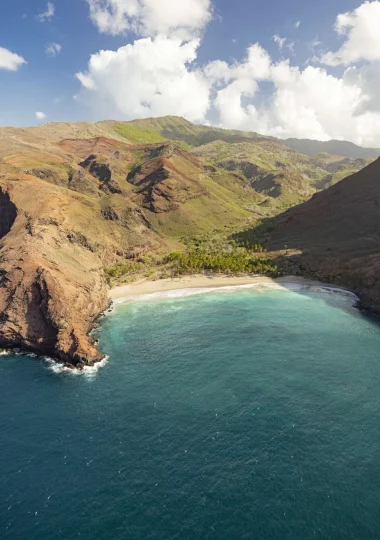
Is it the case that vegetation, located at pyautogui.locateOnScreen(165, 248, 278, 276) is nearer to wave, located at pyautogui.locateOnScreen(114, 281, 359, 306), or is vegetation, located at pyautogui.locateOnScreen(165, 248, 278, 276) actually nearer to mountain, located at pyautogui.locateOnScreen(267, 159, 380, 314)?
wave, located at pyautogui.locateOnScreen(114, 281, 359, 306)

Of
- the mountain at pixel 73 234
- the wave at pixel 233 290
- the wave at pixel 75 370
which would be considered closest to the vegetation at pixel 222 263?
the wave at pixel 233 290

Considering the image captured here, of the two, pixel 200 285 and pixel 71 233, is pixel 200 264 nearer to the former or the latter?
pixel 200 285

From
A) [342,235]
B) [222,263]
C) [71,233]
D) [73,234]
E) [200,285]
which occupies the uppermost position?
[342,235]

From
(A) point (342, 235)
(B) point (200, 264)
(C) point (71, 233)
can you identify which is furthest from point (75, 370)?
(A) point (342, 235)

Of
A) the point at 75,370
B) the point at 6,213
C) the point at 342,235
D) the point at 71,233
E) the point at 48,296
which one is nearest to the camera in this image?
the point at 75,370

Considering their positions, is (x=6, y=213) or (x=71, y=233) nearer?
(x=71, y=233)

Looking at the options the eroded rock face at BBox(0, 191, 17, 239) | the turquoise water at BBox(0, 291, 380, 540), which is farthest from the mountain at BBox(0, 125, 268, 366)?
the turquoise water at BBox(0, 291, 380, 540)

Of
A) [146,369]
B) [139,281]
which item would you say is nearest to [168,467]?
Result: [146,369]
